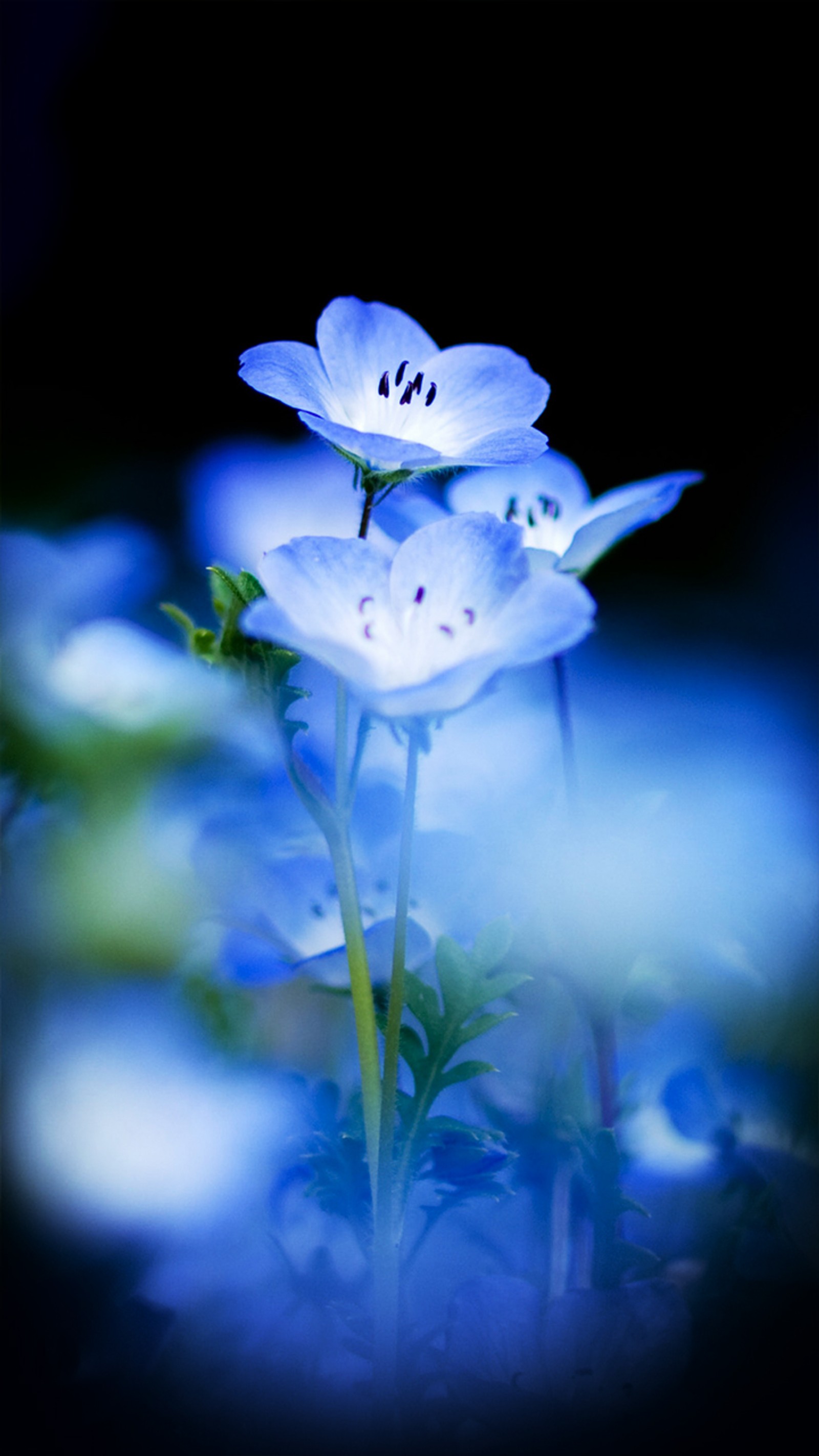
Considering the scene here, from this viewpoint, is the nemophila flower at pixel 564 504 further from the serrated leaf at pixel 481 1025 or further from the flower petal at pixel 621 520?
the serrated leaf at pixel 481 1025

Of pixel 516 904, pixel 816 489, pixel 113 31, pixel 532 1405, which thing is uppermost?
pixel 113 31

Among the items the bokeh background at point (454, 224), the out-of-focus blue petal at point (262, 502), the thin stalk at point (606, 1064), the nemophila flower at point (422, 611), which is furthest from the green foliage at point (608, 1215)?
the bokeh background at point (454, 224)

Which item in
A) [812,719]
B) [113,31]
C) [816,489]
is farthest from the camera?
[816,489]

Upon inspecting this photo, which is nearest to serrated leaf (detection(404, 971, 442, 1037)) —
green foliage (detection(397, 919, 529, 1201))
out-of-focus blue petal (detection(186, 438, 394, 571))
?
green foliage (detection(397, 919, 529, 1201))

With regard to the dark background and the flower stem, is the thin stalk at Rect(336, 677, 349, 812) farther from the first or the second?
the dark background

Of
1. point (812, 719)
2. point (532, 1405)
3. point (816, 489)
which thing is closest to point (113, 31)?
point (816, 489)

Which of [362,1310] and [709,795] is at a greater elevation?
[709,795]

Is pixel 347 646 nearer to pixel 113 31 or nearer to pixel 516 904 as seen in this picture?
pixel 516 904
